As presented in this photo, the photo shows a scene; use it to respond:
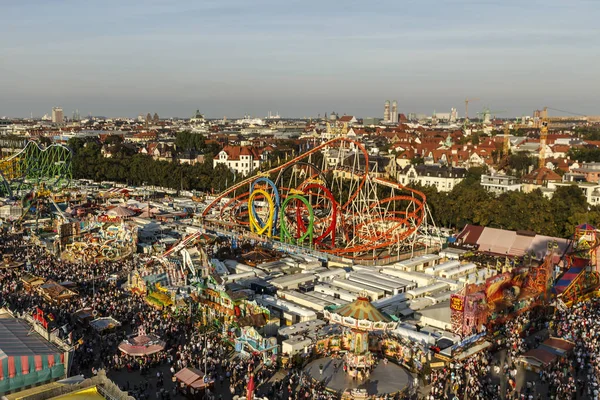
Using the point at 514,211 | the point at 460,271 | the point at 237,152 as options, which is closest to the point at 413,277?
the point at 460,271

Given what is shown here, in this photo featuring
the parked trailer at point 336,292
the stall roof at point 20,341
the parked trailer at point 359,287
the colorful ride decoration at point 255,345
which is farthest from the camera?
the parked trailer at point 359,287

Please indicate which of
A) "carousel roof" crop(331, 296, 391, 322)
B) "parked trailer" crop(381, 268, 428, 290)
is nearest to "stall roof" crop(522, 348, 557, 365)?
"carousel roof" crop(331, 296, 391, 322)

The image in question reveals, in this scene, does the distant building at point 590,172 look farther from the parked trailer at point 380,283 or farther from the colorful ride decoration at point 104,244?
the colorful ride decoration at point 104,244

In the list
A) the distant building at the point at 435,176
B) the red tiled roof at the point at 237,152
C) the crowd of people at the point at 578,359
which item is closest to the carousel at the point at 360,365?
the crowd of people at the point at 578,359

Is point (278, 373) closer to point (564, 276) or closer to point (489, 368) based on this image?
point (489, 368)

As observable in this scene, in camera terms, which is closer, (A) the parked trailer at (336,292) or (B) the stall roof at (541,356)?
(B) the stall roof at (541,356)
